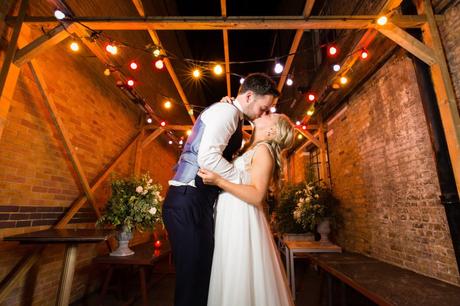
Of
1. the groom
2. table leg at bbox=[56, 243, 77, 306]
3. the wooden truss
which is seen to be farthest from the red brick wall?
the groom

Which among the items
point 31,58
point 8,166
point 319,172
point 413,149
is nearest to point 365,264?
point 413,149

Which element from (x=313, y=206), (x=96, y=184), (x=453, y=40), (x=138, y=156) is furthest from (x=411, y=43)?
(x=138, y=156)

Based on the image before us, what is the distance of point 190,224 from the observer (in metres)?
1.33

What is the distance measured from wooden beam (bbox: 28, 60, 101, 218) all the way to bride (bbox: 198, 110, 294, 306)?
8.82 ft

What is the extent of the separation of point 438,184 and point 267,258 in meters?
2.42

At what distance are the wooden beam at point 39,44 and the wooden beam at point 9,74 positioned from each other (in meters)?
0.06

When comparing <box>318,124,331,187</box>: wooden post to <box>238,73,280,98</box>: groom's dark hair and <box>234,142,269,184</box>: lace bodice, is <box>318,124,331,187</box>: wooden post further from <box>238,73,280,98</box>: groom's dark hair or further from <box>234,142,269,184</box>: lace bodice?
<box>234,142,269,184</box>: lace bodice

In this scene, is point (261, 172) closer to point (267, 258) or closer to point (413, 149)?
point (267, 258)

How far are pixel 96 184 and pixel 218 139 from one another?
3370mm

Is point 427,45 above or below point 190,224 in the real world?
above

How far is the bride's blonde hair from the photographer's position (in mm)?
1758

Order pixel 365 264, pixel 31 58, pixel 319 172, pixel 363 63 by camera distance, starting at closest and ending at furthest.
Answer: pixel 31 58 < pixel 365 264 < pixel 363 63 < pixel 319 172

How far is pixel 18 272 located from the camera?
257 centimetres

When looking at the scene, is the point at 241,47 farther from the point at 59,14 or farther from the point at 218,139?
the point at 218,139
